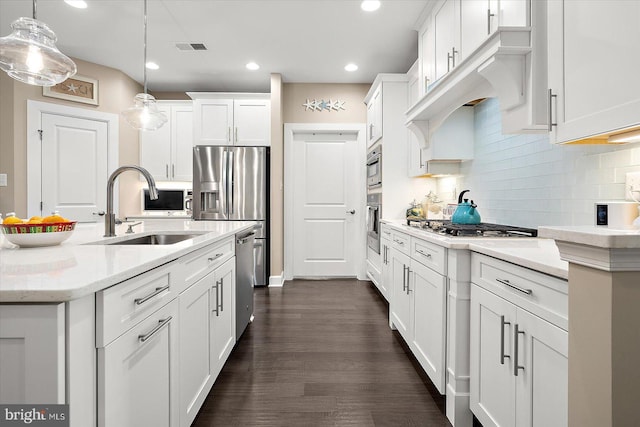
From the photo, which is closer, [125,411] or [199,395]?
[125,411]

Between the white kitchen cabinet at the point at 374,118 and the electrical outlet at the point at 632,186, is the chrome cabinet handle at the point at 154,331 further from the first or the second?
the white kitchen cabinet at the point at 374,118

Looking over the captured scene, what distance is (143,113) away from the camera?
2.85m

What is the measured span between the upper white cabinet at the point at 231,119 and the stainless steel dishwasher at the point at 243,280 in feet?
7.04

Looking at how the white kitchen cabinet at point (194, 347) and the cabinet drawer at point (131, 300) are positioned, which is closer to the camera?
the cabinet drawer at point (131, 300)

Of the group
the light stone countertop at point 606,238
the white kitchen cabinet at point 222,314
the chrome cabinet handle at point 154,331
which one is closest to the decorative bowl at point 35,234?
the chrome cabinet handle at point 154,331

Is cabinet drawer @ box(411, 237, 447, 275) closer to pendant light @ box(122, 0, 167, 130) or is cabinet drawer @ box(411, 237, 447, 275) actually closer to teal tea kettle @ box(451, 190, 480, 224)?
teal tea kettle @ box(451, 190, 480, 224)

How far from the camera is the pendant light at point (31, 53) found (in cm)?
165

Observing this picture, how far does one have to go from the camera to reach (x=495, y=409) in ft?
4.59

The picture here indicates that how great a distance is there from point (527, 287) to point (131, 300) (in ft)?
4.20

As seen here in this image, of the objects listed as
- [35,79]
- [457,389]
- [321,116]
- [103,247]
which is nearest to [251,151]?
[321,116]

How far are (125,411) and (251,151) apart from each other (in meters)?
3.89

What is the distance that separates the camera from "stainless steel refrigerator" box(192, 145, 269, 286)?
4602 mm

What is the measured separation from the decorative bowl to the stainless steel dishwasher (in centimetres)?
121

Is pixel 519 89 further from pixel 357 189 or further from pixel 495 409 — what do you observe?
pixel 357 189
